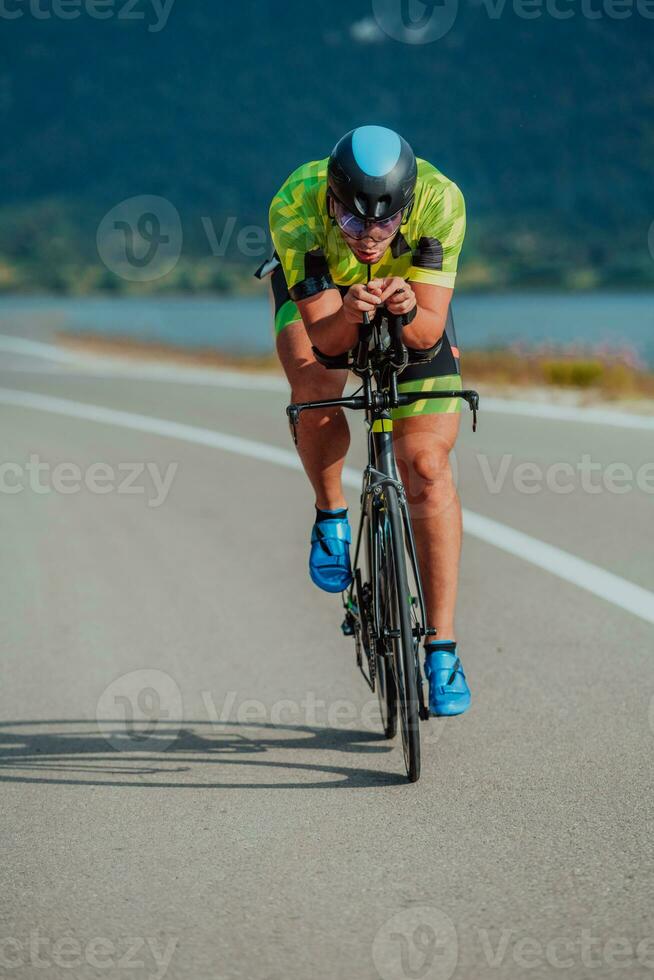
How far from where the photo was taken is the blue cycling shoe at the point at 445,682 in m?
4.65

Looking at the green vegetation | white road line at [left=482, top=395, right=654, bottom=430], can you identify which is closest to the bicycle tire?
white road line at [left=482, top=395, right=654, bottom=430]

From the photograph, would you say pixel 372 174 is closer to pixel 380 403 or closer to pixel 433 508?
pixel 380 403

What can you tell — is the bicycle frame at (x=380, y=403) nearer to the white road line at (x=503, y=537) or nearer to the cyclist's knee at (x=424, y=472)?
the cyclist's knee at (x=424, y=472)

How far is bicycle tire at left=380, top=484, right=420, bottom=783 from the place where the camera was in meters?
4.43

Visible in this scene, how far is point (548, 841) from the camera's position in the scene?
4.01m

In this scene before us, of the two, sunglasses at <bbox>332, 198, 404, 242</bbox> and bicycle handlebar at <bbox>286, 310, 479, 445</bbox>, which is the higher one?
sunglasses at <bbox>332, 198, 404, 242</bbox>

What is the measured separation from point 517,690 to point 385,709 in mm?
880

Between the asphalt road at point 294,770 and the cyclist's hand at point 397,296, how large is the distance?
5.05 feet

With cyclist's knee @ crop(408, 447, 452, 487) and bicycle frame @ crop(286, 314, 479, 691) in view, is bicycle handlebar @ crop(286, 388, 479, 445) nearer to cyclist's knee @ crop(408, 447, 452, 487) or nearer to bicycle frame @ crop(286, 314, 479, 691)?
bicycle frame @ crop(286, 314, 479, 691)

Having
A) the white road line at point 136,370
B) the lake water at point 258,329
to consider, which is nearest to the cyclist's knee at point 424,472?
the white road line at point 136,370

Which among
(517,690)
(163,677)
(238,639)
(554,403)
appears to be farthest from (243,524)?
(554,403)

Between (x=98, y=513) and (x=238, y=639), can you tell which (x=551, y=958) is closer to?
(x=238, y=639)

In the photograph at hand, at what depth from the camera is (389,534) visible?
4621 millimetres

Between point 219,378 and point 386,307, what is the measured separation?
17144 mm
